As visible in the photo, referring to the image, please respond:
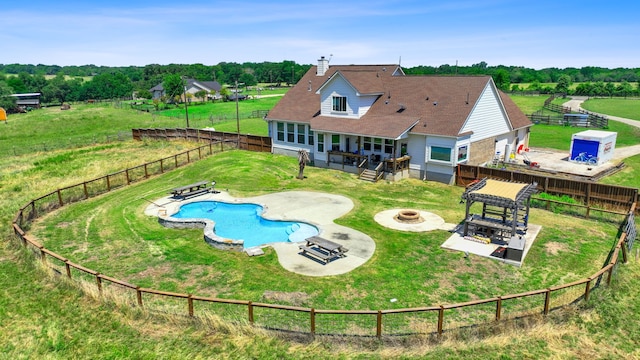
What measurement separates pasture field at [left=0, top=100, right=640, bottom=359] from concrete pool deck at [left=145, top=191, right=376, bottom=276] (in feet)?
2.14

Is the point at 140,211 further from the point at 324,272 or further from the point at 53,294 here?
the point at 324,272

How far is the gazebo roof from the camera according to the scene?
56.8 ft

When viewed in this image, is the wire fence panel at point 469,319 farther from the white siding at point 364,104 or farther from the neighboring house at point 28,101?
the neighboring house at point 28,101

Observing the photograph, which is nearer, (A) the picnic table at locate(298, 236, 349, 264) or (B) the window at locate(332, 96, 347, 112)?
(A) the picnic table at locate(298, 236, 349, 264)

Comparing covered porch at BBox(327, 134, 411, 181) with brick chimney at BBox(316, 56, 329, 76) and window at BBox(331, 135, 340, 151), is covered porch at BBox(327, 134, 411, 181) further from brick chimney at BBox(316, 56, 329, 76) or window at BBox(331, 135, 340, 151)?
brick chimney at BBox(316, 56, 329, 76)

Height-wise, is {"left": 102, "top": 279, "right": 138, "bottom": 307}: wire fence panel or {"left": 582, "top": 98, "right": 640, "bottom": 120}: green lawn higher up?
{"left": 582, "top": 98, "right": 640, "bottom": 120}: green lawn

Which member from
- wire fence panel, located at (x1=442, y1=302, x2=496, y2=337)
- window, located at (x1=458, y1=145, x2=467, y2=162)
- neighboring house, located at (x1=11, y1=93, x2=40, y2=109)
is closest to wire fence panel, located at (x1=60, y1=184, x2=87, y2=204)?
wire fence panel, located at (x1=442, y1=302, x2=496, y2=337)

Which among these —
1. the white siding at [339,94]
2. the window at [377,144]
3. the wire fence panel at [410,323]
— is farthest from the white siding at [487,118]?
the wire fence panel at [410,323]

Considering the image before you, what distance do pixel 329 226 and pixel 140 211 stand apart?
10130mm

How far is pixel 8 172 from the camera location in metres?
31.6

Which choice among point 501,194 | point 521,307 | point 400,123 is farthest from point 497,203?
point 400,123

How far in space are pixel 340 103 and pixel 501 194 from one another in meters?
17.6

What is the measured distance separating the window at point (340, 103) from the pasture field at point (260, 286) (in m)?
9.54

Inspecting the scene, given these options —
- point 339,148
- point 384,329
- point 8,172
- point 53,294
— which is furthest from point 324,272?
point 8,172
